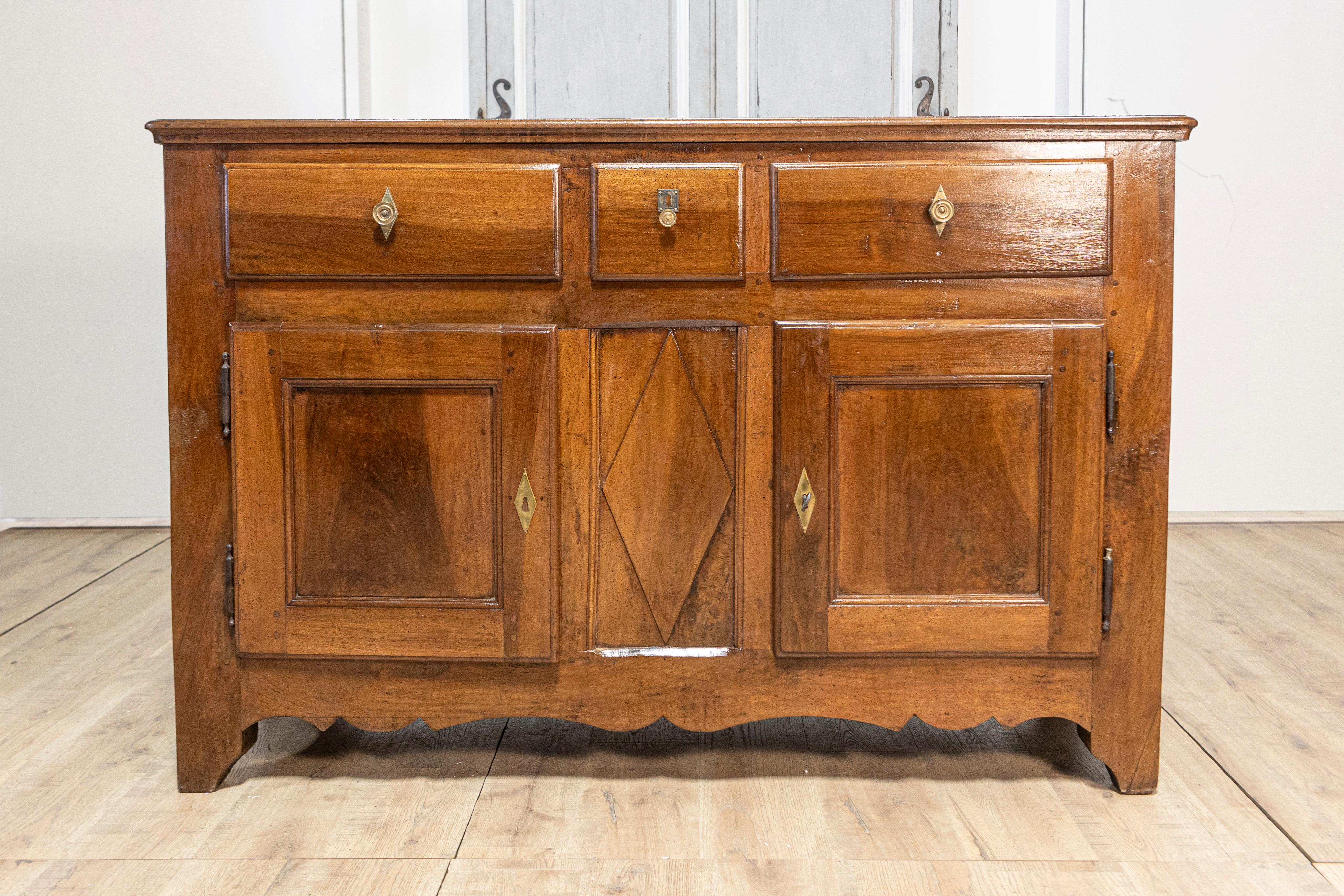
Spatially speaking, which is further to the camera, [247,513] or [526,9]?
[526,9]

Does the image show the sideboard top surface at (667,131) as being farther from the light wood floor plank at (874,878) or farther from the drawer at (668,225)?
the light wood floor plank at (874,878)

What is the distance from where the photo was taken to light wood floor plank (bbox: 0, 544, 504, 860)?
1.22 metres

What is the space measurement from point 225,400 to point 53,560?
1704 mm

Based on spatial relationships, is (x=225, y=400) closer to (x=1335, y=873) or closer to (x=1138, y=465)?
(x=1138, y=465)

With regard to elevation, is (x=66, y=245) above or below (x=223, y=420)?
above

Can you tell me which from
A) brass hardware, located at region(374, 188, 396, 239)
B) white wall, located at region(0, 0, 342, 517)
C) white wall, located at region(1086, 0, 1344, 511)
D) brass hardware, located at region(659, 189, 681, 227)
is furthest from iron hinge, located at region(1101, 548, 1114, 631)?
white wall, located at region(0, 0, 342, 517)

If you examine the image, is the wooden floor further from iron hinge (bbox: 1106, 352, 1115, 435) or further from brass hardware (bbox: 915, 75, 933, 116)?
brass hardware (bbox: 915, 75, 933, 116)

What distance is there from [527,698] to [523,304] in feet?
1.72

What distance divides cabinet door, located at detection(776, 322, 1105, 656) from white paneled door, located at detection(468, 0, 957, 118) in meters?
A: 1.35

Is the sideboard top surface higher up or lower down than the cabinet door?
higher up

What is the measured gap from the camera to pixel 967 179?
1.27 metres

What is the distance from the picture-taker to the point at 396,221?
127 centimetres

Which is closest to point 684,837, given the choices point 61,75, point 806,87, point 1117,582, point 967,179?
point 1117,582

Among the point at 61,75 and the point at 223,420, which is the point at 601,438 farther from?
the point at 61,75
